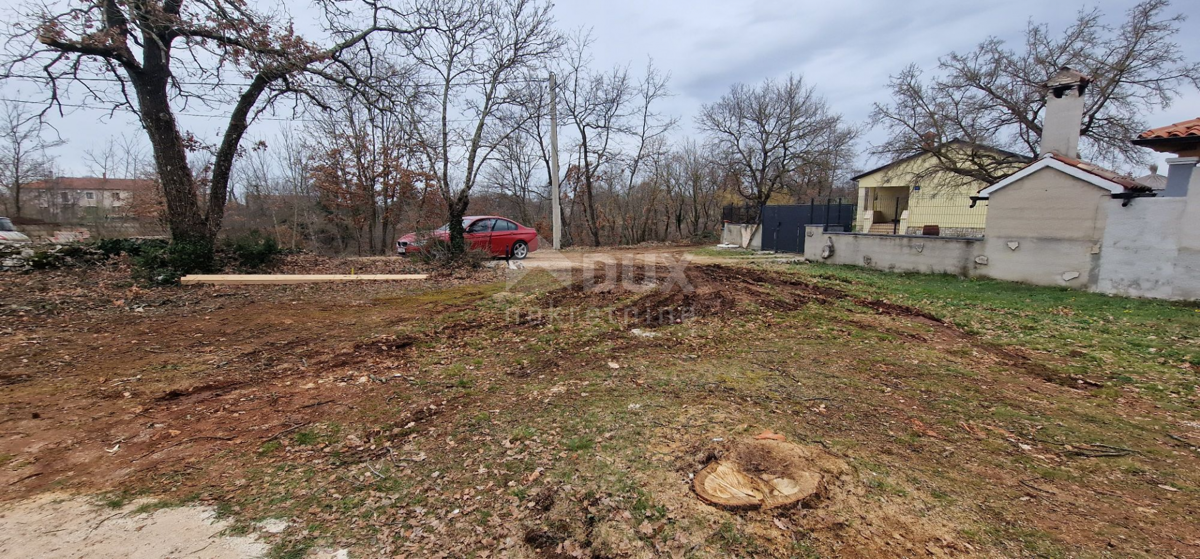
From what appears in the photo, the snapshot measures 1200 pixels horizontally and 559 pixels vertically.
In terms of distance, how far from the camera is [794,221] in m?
17.2

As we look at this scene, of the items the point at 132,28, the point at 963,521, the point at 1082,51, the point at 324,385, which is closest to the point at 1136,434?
the point at 963,521

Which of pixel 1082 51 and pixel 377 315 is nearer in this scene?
pixel 377 315

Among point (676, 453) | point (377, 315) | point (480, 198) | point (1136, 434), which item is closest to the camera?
point (676, 453)

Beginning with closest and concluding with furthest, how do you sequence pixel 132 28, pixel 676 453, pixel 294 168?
pixel 676 453, pixel 132 28, pixel 294 168

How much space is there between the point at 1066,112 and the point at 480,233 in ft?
46.8

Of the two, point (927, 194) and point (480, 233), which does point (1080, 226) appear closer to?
point (480, 233)

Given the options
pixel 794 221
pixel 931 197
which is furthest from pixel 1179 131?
pixel 931 197

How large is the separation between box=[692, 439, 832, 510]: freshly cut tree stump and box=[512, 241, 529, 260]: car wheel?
1149cm

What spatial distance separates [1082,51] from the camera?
48.0ft

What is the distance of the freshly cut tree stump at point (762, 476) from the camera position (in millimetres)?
2379

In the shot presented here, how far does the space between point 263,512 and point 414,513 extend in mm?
748

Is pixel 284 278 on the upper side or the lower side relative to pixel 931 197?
lower

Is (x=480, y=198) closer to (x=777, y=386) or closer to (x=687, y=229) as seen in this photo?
(x=687, y=229)

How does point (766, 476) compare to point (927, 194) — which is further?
point (927, 194)
